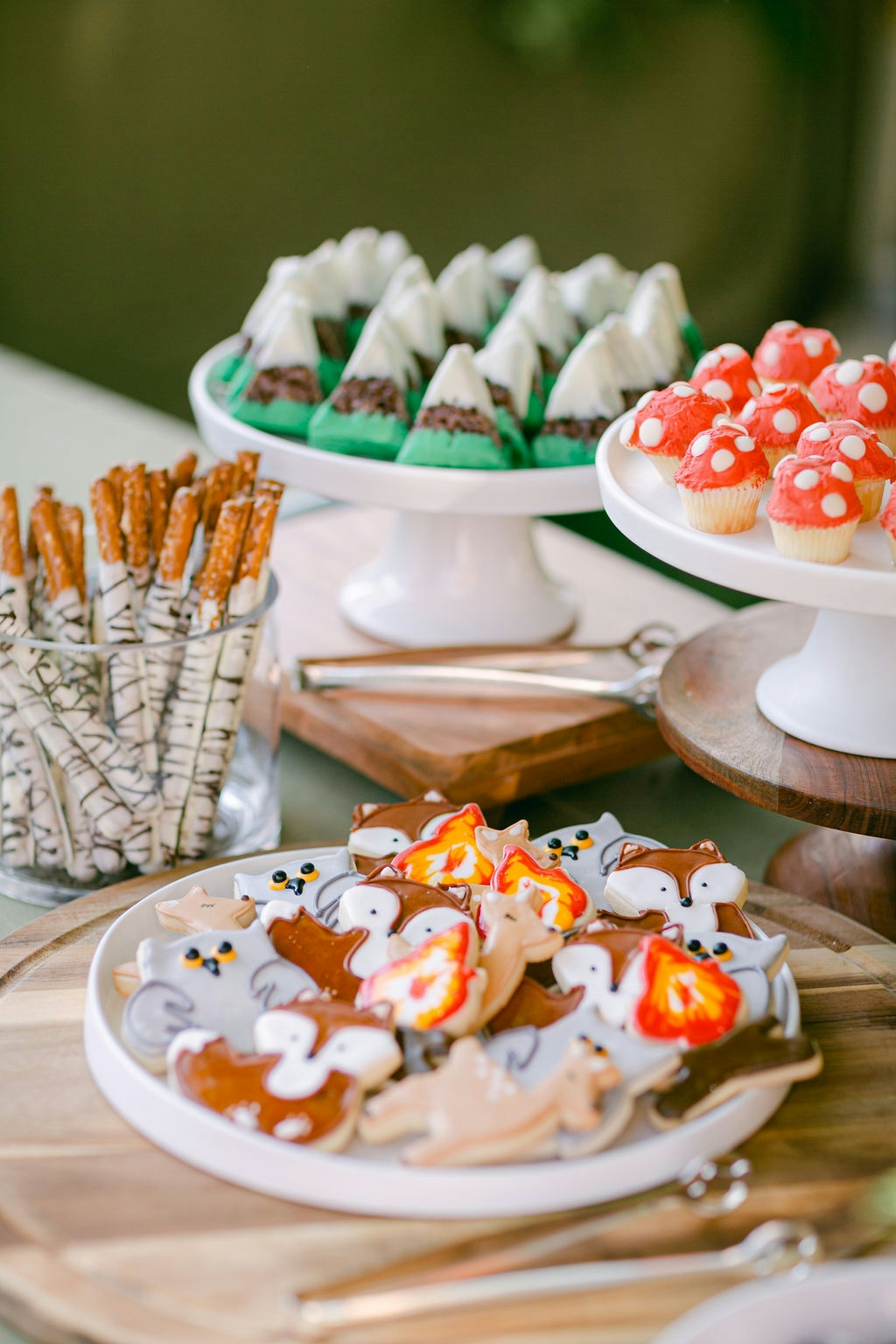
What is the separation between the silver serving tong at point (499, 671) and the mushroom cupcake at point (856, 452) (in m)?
0.28

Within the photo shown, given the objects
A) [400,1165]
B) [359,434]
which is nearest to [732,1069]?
[400,1165]

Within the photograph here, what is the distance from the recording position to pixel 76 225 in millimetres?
2615

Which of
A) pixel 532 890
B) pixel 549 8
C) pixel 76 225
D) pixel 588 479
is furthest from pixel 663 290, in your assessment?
pixel 549 8

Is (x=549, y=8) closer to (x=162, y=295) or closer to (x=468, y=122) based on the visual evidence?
(x=468, y=122)

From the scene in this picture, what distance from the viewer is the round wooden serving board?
45 cm

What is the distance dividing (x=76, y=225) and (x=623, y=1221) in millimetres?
2535

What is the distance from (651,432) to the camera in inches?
28.6

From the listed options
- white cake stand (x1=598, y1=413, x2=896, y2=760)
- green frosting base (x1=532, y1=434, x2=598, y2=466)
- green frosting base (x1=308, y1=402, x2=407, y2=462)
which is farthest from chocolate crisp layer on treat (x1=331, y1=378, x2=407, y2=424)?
white cake stand (x1=598, y1=413, x2=896, y2=760)

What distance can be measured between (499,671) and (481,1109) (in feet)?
1.60

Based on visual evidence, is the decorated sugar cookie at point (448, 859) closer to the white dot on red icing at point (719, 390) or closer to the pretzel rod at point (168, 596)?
the pretzel rod at point (168, 596)

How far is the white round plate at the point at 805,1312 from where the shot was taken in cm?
43

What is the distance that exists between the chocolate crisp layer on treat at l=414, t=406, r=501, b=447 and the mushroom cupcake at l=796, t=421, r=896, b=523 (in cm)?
29

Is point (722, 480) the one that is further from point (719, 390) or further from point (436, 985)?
point (436, 985)

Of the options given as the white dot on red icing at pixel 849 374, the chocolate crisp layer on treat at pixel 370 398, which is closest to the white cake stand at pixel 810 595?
the white dot on red icing at pixel 849 374
